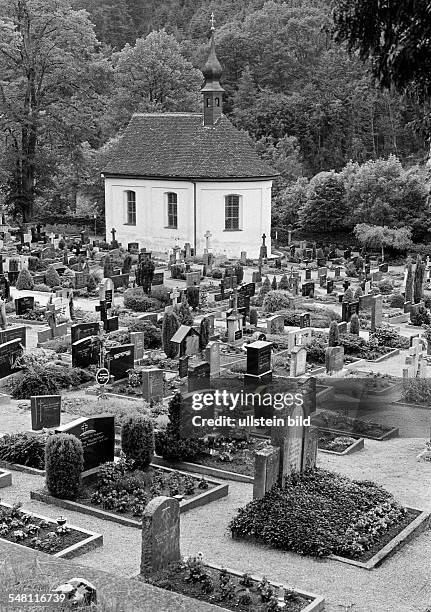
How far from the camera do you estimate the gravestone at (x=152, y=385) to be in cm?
1764

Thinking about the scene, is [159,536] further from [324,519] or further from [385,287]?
[385,287]

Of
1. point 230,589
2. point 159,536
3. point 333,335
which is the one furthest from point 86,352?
point 230,589

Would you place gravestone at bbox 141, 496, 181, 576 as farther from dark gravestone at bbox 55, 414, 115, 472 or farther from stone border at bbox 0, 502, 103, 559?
dark gravestone at bbox 55, 414, 115, 472

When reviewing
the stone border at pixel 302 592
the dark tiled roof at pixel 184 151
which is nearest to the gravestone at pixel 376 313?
the stone border at pixel 302 592

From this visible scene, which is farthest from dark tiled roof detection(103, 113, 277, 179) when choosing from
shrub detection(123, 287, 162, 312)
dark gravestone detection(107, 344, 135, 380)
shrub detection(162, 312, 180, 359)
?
dark gravestone detection(107, 344, 135, 380)

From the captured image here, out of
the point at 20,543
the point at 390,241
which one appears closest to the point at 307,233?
the point at 390,241

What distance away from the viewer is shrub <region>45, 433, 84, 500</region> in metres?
12.7

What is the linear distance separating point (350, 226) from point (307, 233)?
Answer: 84.9 inches

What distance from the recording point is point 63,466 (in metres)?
12.6

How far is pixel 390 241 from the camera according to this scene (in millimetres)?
38062

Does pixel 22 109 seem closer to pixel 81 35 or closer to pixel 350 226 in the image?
pixel 81 35

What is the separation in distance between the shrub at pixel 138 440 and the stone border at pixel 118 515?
0.99m

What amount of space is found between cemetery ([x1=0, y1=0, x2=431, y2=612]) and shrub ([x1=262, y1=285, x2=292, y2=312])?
6 centimetres

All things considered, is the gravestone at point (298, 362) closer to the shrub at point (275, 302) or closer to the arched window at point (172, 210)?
the shrub at point (275, 302)
